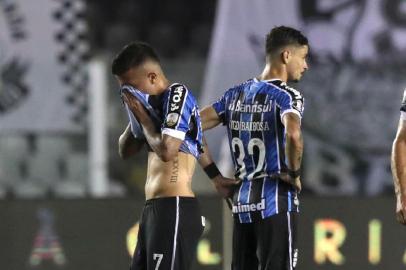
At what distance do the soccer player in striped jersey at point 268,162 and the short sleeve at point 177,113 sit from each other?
1.68 ft

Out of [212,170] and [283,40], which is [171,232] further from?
[283,40]

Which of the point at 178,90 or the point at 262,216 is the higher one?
the point at 178,90

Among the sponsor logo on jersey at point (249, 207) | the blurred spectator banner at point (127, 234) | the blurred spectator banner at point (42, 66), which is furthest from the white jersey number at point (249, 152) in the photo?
the blurred spectator banner at point (42, 66)

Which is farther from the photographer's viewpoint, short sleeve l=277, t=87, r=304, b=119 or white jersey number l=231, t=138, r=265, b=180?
white jersey number l=231, t=138, r=265, b=180

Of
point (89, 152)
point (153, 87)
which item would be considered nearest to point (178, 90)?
point (153, 87)

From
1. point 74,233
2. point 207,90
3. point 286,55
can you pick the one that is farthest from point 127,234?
point 286,55

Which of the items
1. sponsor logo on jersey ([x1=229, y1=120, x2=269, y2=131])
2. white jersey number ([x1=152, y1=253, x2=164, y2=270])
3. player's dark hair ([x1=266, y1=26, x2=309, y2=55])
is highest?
player's dark hair ([x1=266, y1=26, x2=309, y2=55])

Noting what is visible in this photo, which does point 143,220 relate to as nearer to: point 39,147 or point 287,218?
point 287,218

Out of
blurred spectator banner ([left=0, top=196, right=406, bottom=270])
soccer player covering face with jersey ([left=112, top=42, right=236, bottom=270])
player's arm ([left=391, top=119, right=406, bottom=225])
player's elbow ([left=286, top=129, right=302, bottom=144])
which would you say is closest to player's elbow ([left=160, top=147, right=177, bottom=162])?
soccer player covering face with jersey ([left=112, top=42, right=236, bottom=270])

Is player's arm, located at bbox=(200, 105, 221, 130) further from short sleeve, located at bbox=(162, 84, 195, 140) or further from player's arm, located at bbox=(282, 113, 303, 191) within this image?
short sleeve, located at bbox=(162, 84, 195, 140)

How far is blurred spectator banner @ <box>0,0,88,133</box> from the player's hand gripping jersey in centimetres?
370

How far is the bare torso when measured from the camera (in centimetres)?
391

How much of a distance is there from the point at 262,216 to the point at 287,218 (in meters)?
0.10

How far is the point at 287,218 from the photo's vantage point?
441 centimetres
